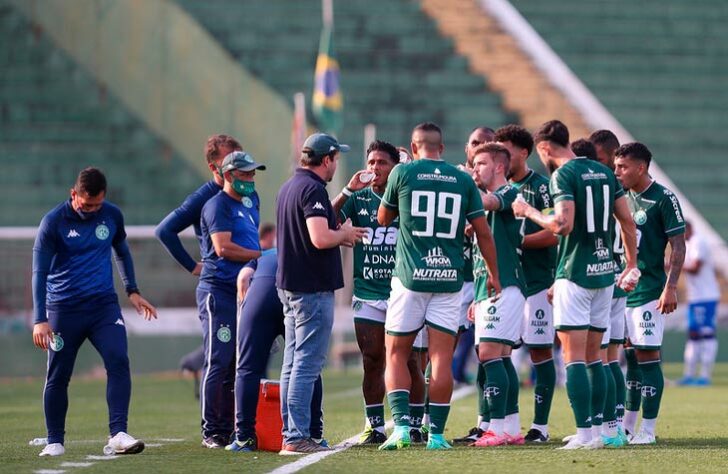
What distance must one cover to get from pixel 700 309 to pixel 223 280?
10.4 meters

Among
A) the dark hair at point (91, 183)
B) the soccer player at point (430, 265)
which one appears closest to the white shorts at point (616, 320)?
the soccer player at point (430, 265)

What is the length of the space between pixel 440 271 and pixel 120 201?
1728 cm

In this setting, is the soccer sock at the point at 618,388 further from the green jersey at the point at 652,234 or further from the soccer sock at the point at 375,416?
the soccer sock at the point at 375,416

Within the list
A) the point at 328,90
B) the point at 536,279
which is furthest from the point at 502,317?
the point at 328,90

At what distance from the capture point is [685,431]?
10922 mm

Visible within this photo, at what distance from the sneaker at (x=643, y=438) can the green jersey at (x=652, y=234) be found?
2.97ft

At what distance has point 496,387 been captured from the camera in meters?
9.46

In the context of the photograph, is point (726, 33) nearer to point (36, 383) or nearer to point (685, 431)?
point (36, 383)

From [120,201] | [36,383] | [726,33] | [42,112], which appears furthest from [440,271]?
[726,33]

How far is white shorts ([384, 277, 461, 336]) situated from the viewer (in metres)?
8.95

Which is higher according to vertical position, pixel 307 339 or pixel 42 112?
pixel 42 112

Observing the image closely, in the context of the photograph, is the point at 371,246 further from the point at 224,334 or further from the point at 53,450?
the point at 53,450

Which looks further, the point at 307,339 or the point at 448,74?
the point at 448,74

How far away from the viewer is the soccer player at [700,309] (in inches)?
719
